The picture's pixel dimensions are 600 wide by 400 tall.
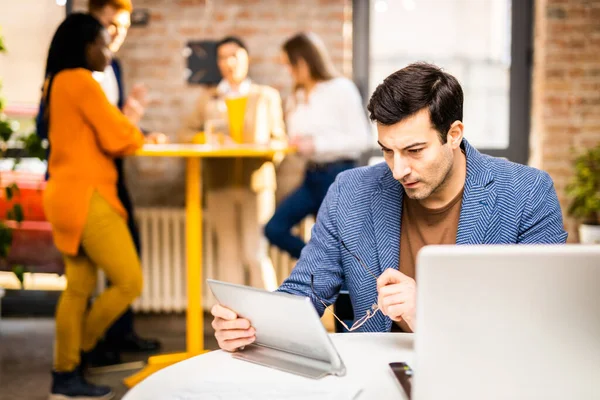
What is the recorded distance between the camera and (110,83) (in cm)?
349

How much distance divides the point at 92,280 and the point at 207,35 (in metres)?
1.75

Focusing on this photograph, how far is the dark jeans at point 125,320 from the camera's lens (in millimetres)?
3504

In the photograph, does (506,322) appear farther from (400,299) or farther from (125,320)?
(125,320)

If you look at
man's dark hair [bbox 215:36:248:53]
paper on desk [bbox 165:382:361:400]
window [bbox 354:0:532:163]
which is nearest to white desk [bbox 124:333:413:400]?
paper on desk [bbox 165:382:361:400]

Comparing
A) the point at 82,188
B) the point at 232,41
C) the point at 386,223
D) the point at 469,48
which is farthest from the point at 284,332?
the point at 469,48

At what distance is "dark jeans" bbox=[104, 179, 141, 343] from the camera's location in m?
3.50

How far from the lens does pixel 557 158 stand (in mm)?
4152

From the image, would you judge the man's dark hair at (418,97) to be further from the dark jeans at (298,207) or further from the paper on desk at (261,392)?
the dark jeans at (298,207)

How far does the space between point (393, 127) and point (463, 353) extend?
77 cm

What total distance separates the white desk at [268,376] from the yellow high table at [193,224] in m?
1.77

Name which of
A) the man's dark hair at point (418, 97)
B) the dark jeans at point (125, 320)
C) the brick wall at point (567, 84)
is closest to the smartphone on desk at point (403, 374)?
the man's dark hair at point (418, 97)

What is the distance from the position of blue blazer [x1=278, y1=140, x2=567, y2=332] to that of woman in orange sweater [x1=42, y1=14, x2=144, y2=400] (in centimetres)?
139

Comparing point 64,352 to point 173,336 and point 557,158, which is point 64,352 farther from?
point 557,158

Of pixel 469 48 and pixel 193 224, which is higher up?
pixel 469 48
